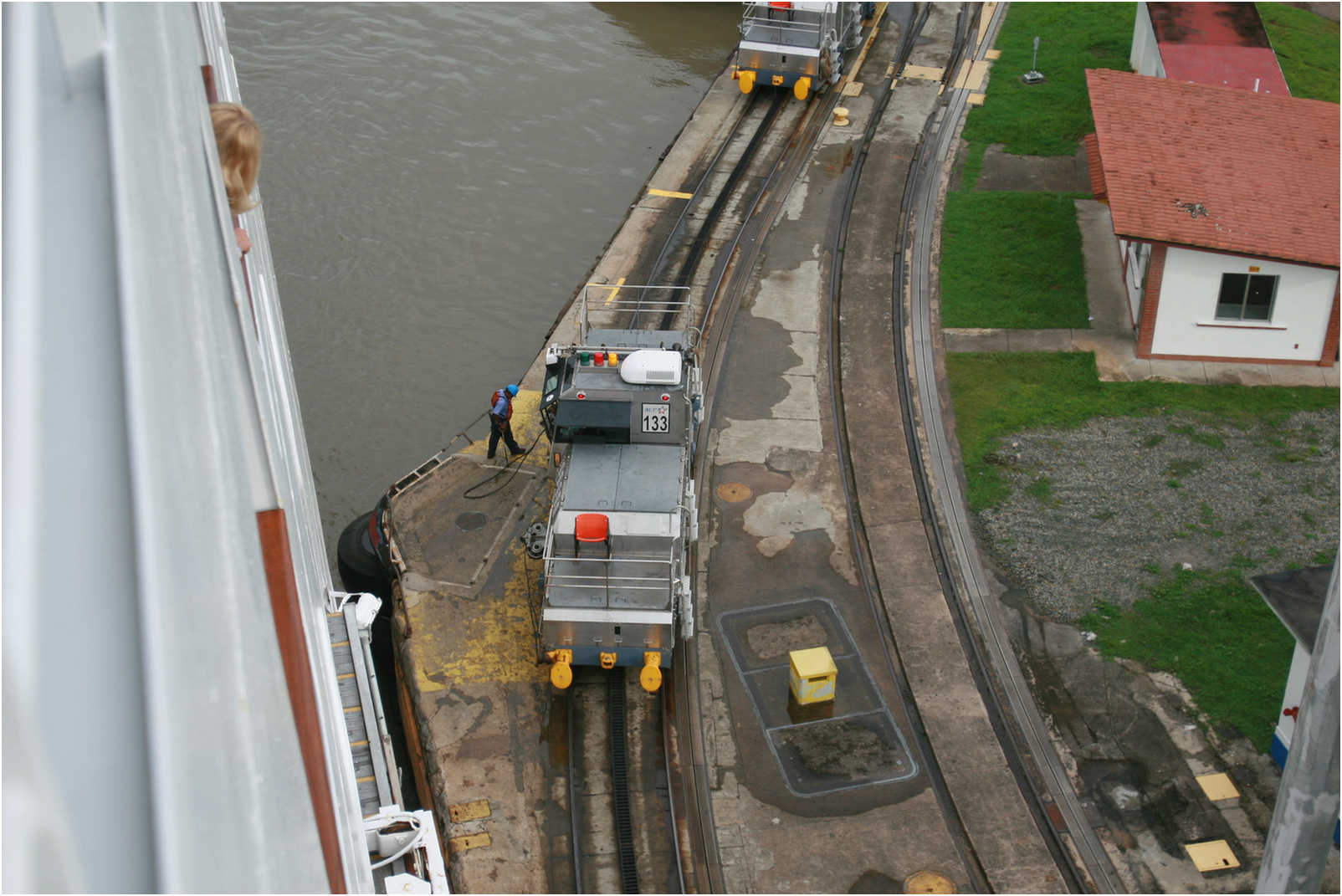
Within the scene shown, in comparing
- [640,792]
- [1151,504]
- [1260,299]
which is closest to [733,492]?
[640,792]

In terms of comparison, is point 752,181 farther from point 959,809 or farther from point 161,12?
point 161,12

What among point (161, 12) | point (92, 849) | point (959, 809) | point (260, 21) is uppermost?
Answer: point (161, 12)

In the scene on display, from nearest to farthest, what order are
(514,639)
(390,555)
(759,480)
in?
(514,639) < (390,555) < (759,480)

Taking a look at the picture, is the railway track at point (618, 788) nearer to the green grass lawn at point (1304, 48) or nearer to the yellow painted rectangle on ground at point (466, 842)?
the yellow painted rectangle on ground at point (466, 842)

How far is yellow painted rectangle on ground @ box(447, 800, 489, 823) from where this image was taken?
54.3ft

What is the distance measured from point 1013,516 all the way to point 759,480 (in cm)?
425

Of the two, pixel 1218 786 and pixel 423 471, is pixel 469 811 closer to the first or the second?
pixel 423 471

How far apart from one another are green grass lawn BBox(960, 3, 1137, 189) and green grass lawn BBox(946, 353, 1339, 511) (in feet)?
27.2

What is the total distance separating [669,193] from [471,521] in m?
13.1

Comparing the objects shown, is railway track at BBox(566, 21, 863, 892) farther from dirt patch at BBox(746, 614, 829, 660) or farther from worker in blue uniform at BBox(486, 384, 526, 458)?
worker in blue uniform at BBox(486, 384, 526, 458)

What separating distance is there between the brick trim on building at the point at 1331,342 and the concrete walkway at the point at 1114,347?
144 millimetres

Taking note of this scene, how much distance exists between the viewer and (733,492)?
877 inches

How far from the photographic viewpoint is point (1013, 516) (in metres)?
21.8

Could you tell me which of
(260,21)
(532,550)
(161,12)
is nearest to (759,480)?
(532,550)
